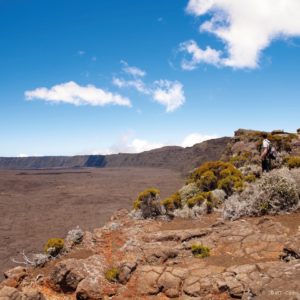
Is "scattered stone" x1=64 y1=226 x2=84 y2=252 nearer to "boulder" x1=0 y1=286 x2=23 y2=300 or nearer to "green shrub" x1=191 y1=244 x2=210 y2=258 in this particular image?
"boulder" x1=0 y1=286 x2=23 y2=300

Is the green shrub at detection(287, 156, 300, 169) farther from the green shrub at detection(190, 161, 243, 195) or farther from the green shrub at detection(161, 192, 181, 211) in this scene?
the green shrub at detection(161, 192, 181, 211)

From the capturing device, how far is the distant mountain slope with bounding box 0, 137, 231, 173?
335 feet

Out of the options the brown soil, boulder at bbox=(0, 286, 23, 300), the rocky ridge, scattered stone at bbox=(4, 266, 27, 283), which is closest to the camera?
the rocky ridge

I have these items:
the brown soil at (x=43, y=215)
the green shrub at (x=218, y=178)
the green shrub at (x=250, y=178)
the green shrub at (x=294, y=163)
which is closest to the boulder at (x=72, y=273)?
the green shrub at (x=218, y=178)

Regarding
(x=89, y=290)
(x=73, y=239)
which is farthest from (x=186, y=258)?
(x=73, y=239)

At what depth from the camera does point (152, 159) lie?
148 meters

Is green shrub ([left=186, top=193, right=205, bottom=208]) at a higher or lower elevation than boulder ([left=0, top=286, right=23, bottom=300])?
higher

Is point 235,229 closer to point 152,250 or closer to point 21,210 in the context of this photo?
point 152,250

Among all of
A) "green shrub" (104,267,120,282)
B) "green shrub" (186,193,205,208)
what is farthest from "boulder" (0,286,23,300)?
"green shrub" (186,193,205,208)

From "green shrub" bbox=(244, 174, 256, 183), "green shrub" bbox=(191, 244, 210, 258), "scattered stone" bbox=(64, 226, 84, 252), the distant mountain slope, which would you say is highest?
the distant mountain slope

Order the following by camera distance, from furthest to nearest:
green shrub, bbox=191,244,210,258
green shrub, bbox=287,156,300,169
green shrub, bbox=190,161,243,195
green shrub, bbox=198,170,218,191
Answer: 1. green shrub, bbox=198,170,218,191
2. green shrub, bbox=190,161,243,195
3. green shrub, bbox=287,156,300,169
4. green shrub, bbox=191,244,210,258

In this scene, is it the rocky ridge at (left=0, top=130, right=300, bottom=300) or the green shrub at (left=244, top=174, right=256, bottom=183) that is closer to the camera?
the rocky ridge at (left=0, top=130, right=300, bottom=300)

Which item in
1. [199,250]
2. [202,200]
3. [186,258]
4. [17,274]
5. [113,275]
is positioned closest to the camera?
[113,275]

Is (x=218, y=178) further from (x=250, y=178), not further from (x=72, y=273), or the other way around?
(x=72, y=273)
